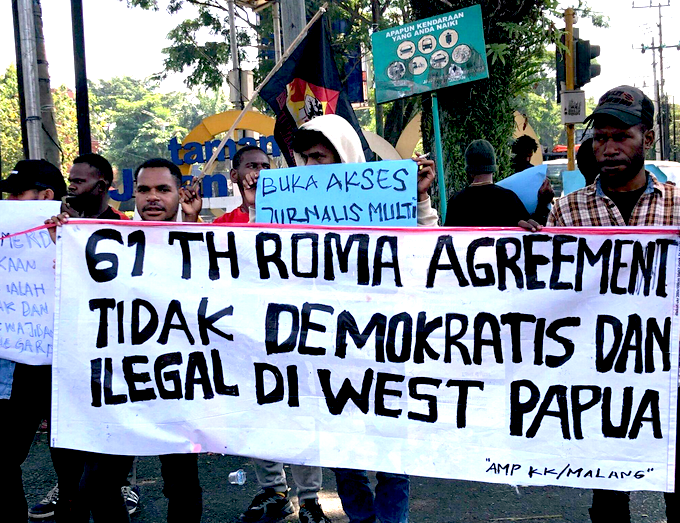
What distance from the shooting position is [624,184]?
9.86 feet

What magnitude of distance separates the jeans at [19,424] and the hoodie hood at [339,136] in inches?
61.4

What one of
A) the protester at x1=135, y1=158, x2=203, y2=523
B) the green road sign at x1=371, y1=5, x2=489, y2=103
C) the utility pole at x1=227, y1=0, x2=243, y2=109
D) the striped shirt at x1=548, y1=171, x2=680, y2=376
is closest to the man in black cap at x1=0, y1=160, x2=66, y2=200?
the protester at x1=135, y1=158, x2=203, y2=523

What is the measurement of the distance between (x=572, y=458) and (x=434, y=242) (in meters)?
0.95

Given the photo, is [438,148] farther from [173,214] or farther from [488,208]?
[173,214]

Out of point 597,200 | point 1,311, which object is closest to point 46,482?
point 1,311

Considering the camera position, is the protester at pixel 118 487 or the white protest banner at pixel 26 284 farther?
the white protest banner at pixel 26 284

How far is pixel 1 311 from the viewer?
3631mm

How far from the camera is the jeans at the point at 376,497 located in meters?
3.35

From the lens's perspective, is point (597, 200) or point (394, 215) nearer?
Result: point (597, 200)

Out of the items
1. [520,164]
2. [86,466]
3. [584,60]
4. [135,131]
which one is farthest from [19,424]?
[135,131]

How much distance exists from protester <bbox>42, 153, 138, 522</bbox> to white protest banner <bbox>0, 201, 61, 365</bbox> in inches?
6.7

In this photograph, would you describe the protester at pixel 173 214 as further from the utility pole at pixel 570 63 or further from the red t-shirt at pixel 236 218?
the utility pole at pixel 570 63

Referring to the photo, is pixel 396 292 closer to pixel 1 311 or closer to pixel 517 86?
pixel 1 311

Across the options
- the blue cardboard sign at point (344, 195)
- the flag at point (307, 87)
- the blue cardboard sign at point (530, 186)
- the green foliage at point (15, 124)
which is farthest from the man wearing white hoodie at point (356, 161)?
the green foliage at point (15, 124)
